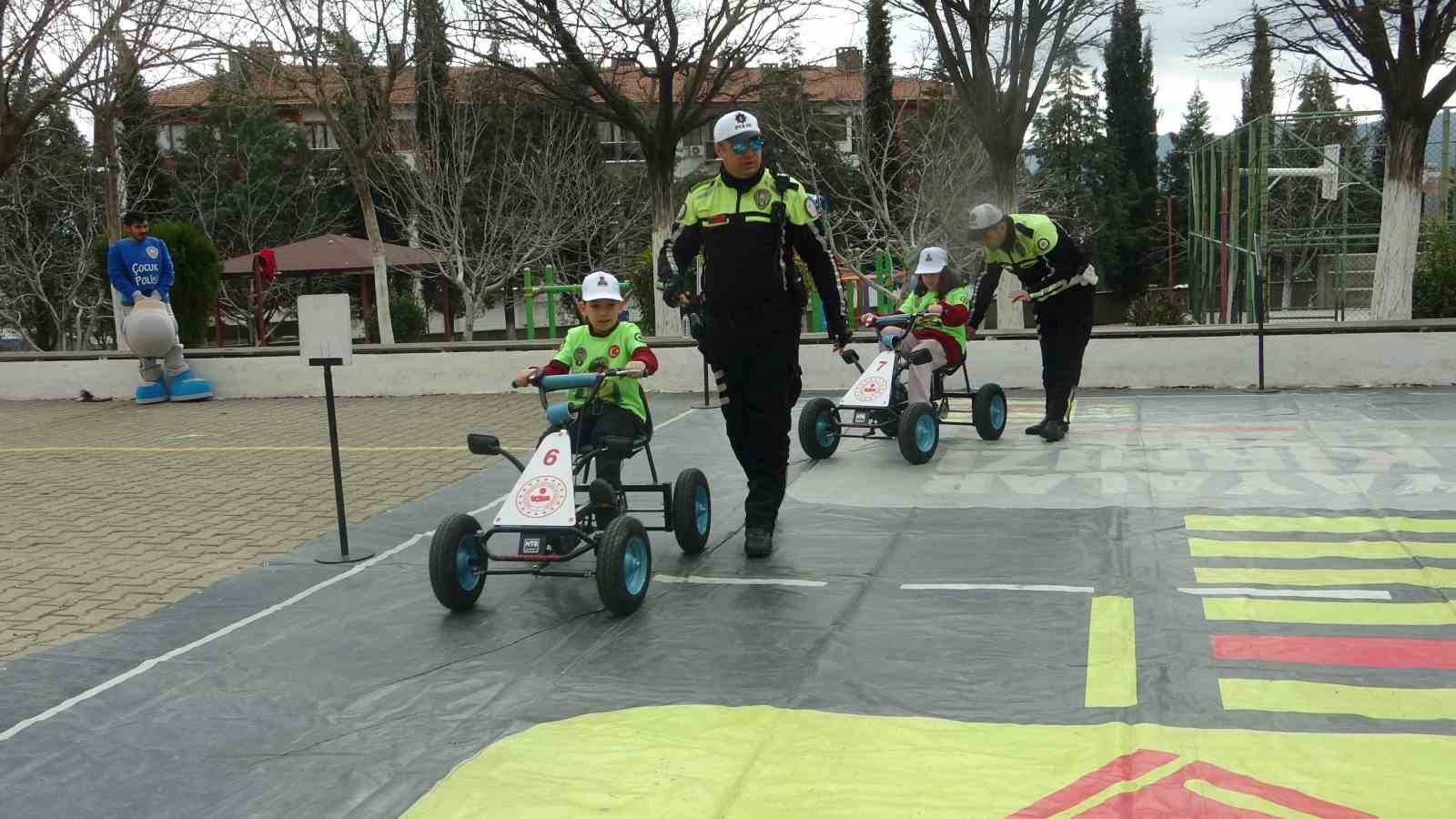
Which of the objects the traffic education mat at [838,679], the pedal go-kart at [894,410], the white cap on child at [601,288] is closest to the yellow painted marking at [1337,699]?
the traffic education mat at [838,679]

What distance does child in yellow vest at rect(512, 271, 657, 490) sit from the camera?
6109 mm

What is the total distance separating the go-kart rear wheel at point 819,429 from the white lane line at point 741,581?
2830mm

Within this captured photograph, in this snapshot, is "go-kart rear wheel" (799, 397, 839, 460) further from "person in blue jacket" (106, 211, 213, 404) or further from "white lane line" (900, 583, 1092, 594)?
"person in blue jacket" (106, 211, 213, 404)

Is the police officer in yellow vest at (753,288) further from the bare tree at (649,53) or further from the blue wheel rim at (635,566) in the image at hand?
the bare tree at (649,53)

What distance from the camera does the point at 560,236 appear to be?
3061 centimetres

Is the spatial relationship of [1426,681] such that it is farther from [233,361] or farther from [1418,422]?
[233,361]

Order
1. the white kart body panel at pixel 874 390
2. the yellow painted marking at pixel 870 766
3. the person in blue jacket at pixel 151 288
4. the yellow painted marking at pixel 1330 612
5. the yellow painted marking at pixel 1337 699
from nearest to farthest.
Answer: the yellow painted marking at pixel 870 766
the yellow painted marking at pixel 1337 699
the yellow painted marking at pixel 1330 612
the white kart body panel at pixel 874 390
the person in blue jacket at pixel 151 288

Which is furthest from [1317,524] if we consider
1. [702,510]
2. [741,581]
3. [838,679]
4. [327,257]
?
[327,257]

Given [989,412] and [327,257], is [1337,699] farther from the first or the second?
[327,257]

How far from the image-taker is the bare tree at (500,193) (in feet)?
94.4

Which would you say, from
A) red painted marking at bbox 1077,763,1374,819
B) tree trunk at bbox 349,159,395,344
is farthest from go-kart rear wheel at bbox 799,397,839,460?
tree trunk at bbox 349,159,395,344

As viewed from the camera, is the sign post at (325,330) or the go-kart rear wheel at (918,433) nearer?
the sign post at (325,330)

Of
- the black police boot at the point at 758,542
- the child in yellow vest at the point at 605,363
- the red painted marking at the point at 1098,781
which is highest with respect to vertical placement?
the child in yellow vest at the point at 605,363

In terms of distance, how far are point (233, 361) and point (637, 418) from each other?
1008cm
